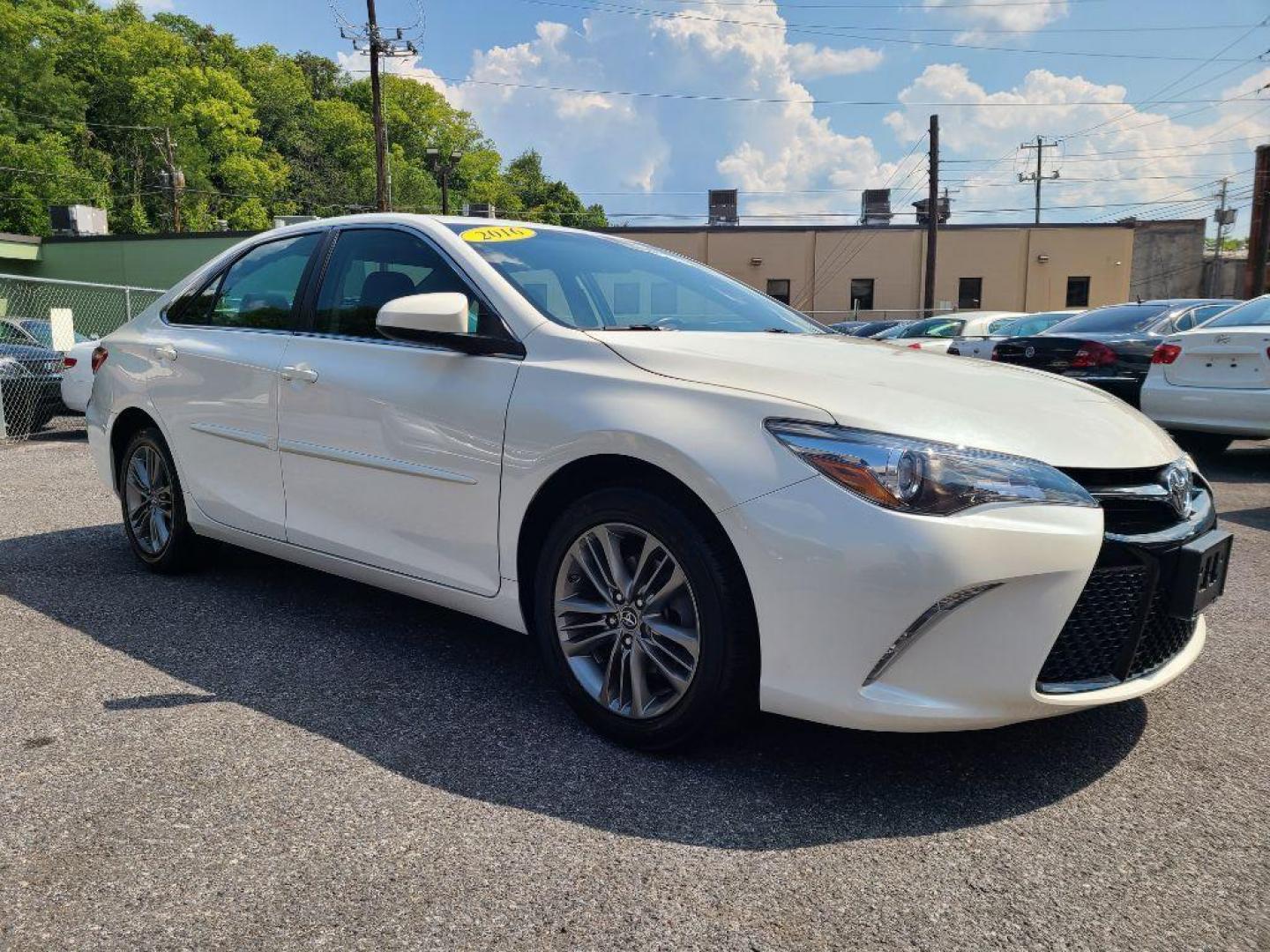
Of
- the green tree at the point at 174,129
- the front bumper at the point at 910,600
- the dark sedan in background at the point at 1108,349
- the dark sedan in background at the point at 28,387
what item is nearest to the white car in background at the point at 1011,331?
the dark sedan in background at the point at 1108,349

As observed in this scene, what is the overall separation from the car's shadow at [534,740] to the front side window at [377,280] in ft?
3.99

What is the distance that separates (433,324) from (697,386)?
2.93 feet

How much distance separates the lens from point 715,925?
6.49ft

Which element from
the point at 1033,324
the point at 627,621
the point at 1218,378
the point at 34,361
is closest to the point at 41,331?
the point at 34,361

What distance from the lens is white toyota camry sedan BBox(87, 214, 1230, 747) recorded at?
2.30 m

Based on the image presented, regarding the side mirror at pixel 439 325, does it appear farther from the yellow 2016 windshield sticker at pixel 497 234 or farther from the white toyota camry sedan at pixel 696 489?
the yellow 2016 windshield sticker at pixel 497 234

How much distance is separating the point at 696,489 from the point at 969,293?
43206 mm

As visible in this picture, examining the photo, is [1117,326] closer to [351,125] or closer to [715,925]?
[715,925]

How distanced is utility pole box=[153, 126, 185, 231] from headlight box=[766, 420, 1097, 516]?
183 ft

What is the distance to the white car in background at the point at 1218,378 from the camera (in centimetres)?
705

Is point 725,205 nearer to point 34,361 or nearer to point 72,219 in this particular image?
point 72,219

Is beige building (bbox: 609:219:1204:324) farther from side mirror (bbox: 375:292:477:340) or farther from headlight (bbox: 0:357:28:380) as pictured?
side mirror (bbox: 375:292:477:340)

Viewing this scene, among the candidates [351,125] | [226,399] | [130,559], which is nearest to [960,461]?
[226,399]

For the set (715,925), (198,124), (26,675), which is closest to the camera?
(715,925)
